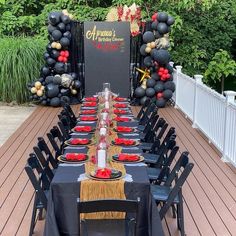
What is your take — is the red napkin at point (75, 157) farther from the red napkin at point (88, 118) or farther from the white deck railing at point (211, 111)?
the white deck railing at point (211, 111)

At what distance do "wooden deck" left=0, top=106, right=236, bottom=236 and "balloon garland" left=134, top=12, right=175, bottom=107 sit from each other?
2.69m

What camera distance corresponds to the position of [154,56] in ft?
38.1

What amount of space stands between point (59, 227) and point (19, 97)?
9.09 metres

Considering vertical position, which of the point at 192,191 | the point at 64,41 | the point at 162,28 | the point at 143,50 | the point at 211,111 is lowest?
the point at 192,191

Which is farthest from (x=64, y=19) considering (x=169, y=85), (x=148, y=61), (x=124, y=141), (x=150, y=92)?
(x=124, y=141)

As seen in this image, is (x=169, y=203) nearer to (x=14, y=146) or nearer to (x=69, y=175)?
(x=69, y=175)

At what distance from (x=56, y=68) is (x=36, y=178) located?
7636 millimetres

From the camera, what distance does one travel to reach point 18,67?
1238 cm

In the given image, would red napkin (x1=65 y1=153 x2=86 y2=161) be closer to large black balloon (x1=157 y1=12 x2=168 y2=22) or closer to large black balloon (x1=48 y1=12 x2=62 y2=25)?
large black balloon (x1=157 y1=12 x2=168 y2=22)

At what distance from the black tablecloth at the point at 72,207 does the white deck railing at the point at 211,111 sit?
297cm

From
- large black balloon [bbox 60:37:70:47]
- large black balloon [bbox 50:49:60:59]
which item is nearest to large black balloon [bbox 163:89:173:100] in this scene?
large black balloon [bbox 60:37:70:47]

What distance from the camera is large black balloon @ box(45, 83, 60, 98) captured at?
11.9 metres

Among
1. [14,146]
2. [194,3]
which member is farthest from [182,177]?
[194,3]

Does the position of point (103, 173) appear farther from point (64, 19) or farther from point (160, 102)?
point (64, 19)
